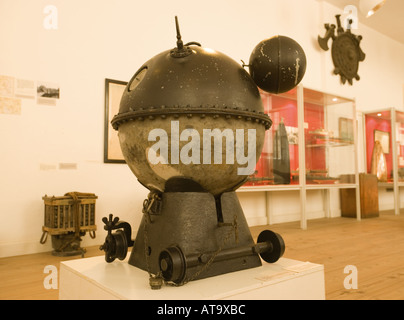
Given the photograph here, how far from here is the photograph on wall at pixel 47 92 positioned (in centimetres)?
345

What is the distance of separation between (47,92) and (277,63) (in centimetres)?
260

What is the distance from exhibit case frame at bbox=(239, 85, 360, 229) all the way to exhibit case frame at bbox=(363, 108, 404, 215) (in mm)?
1358

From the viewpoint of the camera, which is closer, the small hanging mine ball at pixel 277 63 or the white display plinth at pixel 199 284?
the white display plinth at pixel 199 284

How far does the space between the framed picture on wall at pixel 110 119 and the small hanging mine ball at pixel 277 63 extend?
2421mm

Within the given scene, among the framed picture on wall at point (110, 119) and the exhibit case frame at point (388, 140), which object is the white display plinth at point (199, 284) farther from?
the exhibit case frame at point (388, 140)

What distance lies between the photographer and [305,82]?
611 centimetres

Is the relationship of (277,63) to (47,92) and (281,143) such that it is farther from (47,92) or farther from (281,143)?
(281,143)

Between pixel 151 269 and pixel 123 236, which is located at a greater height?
pixel 123 236

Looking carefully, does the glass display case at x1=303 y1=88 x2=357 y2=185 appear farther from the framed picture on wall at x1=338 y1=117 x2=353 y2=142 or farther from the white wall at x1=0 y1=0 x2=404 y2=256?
the white wall at x1=0 y1=0 x2=404 y2=256

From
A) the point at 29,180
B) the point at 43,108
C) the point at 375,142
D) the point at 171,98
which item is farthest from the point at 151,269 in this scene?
the point at 375,142

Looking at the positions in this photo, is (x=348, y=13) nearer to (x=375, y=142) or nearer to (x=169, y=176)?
(x=375, y=142)

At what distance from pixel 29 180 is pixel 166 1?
107 inches

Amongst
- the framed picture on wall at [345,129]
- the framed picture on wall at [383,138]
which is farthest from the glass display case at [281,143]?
the framed picture on wall at [383,138]

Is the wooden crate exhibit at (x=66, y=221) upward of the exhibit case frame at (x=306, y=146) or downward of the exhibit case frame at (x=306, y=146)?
downward
